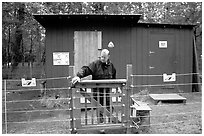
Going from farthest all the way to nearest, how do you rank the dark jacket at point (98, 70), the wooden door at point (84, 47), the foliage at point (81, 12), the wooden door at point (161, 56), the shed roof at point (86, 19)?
the foliage at point (81, 12), the wooden door at point (161, 56), the wooden door at point (84, 47), the shed roof at point (86, 19), the dark jacket at point (98, 70)

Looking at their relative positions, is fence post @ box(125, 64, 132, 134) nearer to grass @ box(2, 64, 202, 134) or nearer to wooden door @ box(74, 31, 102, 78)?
grass @ box(2, 64, 202, 134)

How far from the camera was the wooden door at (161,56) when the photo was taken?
8.91 meters

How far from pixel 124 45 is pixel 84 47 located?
4.97 feet

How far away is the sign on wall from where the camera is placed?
8312 mm

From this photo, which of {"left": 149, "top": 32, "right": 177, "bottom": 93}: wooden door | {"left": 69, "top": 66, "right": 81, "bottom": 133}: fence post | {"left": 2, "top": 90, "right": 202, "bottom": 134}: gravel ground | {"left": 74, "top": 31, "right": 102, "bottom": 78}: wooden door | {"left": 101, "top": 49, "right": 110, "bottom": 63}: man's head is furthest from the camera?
{"left": 149, "top": 32, "right": 177, "bottom": 93}: wooden door

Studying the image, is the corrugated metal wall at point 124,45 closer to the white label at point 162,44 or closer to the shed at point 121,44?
the shed at point 121,44

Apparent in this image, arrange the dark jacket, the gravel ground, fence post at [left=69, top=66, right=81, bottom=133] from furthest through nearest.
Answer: the gravel ground, the dark jacket, fence post at [left=69, top=66, right=81, bottom=133]

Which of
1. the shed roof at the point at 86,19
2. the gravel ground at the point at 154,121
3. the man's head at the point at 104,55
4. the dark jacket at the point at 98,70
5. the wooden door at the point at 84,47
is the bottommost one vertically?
the gravel ground at the point at 154,121

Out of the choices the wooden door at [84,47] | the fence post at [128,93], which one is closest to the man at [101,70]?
the fence post at [128,93]

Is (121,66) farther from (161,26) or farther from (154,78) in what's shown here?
(161,26)

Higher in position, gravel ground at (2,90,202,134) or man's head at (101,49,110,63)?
man's head at (101,49,110,63)

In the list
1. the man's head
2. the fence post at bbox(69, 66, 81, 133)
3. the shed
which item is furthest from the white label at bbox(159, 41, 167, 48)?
the fence post at bbox(69, 66, 81, 133)

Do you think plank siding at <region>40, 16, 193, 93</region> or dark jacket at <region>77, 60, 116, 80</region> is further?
plank siding at <region>40, 16, 193, 93</region>

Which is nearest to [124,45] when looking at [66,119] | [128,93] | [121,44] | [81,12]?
[121,44]
